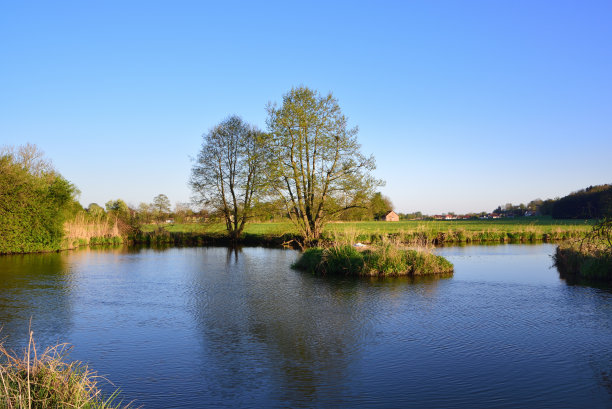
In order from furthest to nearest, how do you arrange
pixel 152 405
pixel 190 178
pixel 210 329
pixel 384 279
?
pixel 190 178, pixel 384 279, pixel 210 329, pixel 152 405

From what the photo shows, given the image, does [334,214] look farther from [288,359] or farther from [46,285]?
[288,359]

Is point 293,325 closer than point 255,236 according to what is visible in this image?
Yes

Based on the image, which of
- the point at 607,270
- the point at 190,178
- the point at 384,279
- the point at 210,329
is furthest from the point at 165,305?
the point at 190,178

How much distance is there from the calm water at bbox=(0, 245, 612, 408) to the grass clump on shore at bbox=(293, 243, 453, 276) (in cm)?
106

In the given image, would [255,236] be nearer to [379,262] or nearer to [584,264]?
[379,262]

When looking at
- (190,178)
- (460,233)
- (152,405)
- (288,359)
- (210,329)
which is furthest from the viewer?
(190,178)

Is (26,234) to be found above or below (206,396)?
above

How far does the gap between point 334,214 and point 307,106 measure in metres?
6.74

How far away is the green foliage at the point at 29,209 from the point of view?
84.5 ft

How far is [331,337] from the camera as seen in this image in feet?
28.9

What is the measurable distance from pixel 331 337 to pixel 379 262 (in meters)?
8.40

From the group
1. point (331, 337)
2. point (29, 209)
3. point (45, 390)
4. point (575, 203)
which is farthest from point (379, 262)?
point (575, 203)

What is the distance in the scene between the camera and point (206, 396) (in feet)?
19.6

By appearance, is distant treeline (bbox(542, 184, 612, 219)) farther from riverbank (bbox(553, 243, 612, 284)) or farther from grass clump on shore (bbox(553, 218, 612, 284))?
grass clump on shore (bbox(553, 218, 612, 284))
